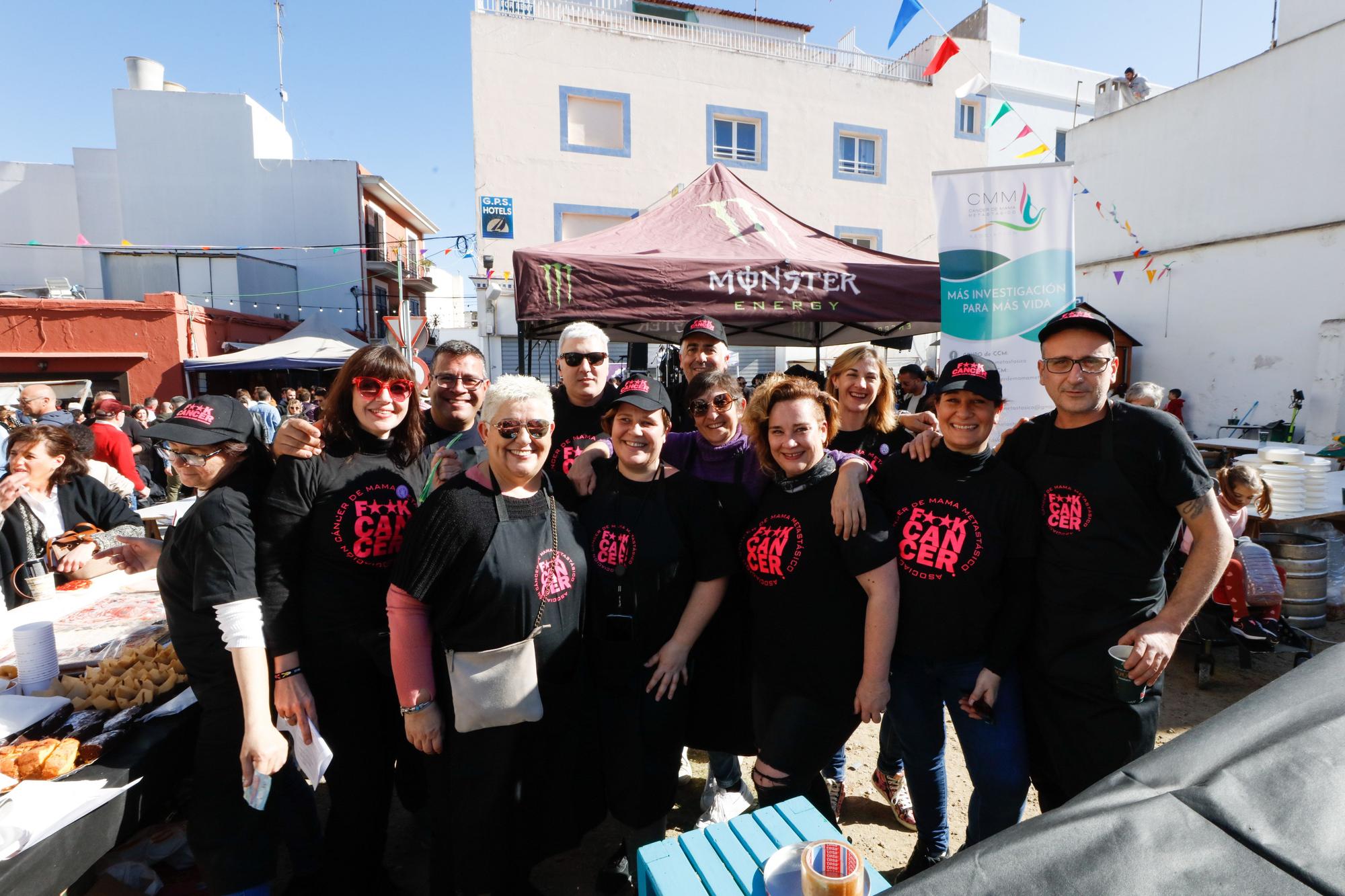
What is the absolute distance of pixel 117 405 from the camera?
9.01 meters

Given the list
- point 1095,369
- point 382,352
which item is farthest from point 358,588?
point 1095,369

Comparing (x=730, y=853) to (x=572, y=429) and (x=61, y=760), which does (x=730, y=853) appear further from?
(x=61, y=760)

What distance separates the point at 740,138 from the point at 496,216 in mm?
6884

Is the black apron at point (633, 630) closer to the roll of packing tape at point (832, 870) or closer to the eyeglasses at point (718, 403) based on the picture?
the eyeglasses at point (718, 403)

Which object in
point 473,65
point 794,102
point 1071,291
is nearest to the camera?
point 1071,291

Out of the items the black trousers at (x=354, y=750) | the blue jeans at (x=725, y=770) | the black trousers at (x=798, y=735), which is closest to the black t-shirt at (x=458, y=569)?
the black trousers at (x=354, y=750)

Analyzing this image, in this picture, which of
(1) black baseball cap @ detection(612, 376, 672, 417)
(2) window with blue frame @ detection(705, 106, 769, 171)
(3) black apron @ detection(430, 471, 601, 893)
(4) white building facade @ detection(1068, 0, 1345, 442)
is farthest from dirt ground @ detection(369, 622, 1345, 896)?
(2) window with blue frame @ detection(705, 106, 769, 171)

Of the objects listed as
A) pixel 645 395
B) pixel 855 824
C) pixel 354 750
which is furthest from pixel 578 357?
pixel 855 824

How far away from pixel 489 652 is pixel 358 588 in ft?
1.90

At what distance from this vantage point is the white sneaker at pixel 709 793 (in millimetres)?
2986

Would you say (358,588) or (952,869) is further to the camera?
(358,588)

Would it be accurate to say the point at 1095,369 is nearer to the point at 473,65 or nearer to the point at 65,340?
the point at 473,65

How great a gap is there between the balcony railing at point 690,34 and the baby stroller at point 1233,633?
16444mm

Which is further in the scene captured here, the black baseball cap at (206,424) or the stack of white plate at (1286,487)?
the stack of white plate at (1286,487)
